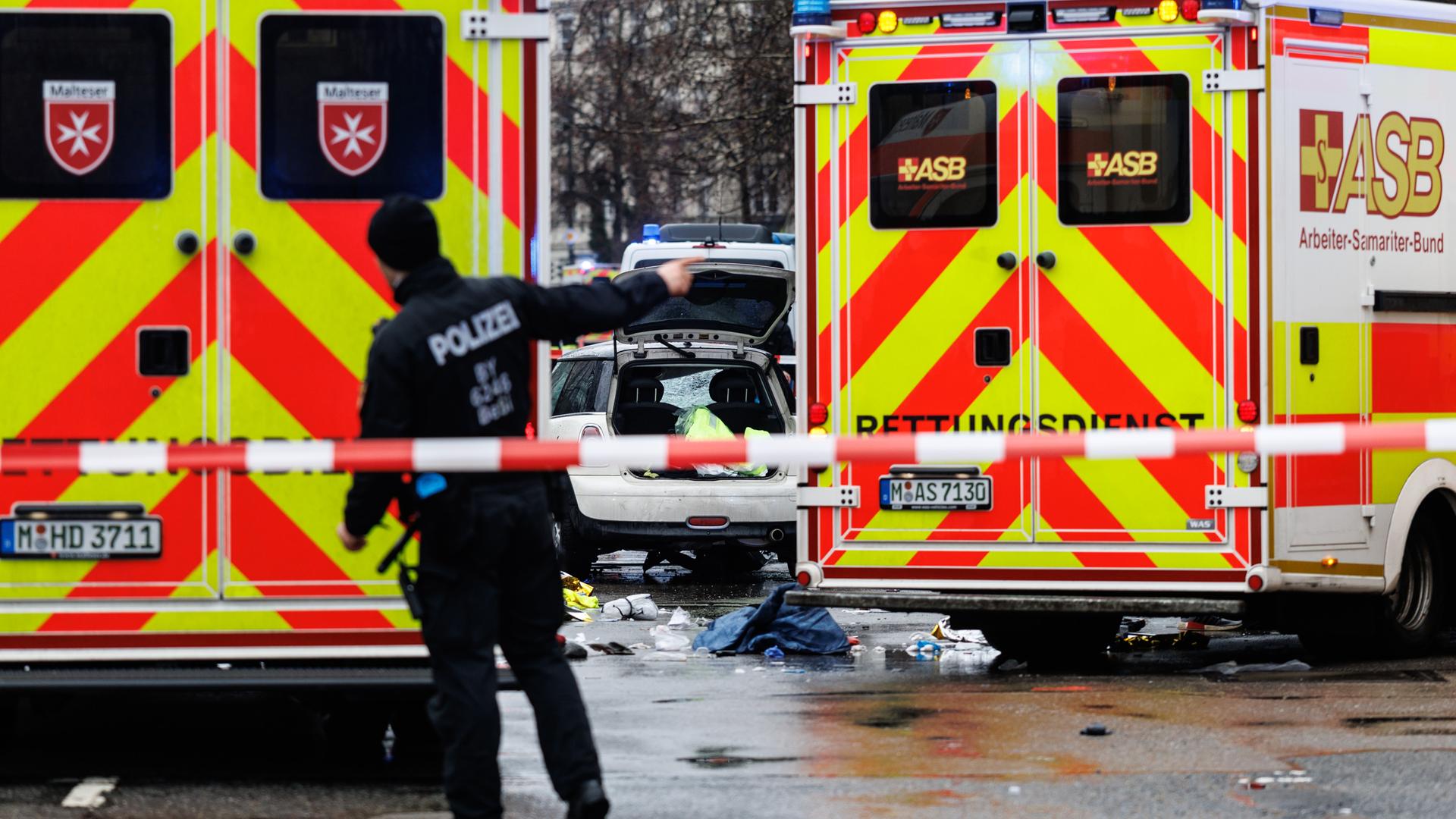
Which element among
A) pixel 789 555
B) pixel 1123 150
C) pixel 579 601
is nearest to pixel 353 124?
pixel 1123 150

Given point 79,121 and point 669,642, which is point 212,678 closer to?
point 79,121

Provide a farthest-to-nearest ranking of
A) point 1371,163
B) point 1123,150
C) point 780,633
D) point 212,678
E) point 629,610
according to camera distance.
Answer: point 629,610 → point 780,633 → point 1371,163 → point 1123,150 → point 212,678

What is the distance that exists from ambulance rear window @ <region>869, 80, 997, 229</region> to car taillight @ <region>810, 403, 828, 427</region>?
31.5 inches

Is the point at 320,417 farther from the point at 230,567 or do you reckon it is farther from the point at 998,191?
the point at 998,191

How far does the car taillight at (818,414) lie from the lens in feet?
31.0

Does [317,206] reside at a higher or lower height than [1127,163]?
lower

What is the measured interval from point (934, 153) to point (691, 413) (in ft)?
A: 18.0

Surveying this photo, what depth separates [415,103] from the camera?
691 cm

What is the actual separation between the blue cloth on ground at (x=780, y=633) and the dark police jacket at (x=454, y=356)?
4.69m

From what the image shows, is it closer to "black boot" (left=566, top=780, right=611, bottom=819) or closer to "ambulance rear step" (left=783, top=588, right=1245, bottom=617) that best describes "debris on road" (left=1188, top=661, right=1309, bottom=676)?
"ambulance rear step" (left=783, top=588, right=1245, bottom=617)

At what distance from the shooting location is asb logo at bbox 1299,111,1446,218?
9.52 m

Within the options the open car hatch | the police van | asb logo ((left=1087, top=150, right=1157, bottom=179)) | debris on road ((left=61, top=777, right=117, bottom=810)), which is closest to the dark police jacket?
debris on road ((left=61, top=777, right=117, bottom=810))

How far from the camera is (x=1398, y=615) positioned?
10289mm

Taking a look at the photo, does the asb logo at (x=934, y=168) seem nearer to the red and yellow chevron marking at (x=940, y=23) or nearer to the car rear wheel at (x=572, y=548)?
the red and yellow chevron marking at (x=940, y=23)
